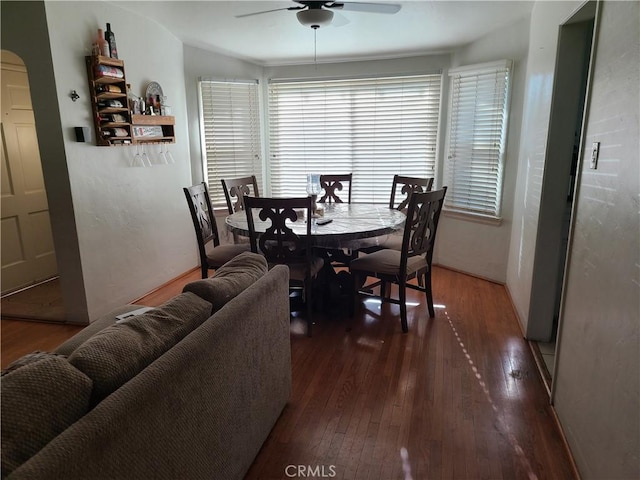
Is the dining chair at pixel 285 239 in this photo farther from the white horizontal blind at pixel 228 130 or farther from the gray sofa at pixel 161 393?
the white horizontal blind at pixel 228 130

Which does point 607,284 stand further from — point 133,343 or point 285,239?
point 285,239

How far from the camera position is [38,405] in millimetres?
851

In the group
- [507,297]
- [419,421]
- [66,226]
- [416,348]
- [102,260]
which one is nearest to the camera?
[419,421]

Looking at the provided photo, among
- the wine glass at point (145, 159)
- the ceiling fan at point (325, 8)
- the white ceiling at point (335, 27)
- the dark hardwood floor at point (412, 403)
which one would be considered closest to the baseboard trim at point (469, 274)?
the dark hardwood floor at point (412, 403)

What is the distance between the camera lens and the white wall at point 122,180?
2782 mm

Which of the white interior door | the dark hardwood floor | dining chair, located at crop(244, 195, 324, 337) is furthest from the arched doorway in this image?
dining chair, located at crop(244, 195, 324, 337)

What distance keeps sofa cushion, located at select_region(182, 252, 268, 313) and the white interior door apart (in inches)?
120

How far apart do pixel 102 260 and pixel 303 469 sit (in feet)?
7.59

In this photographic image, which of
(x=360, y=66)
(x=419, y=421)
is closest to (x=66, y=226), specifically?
(x=419, y=421)

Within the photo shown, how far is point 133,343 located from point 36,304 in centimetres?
303

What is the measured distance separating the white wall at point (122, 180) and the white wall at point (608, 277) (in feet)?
10.1

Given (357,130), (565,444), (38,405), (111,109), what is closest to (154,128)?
(111,109)

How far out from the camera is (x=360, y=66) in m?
4.54

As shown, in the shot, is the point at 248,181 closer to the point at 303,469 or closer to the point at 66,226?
the point at 66,226
